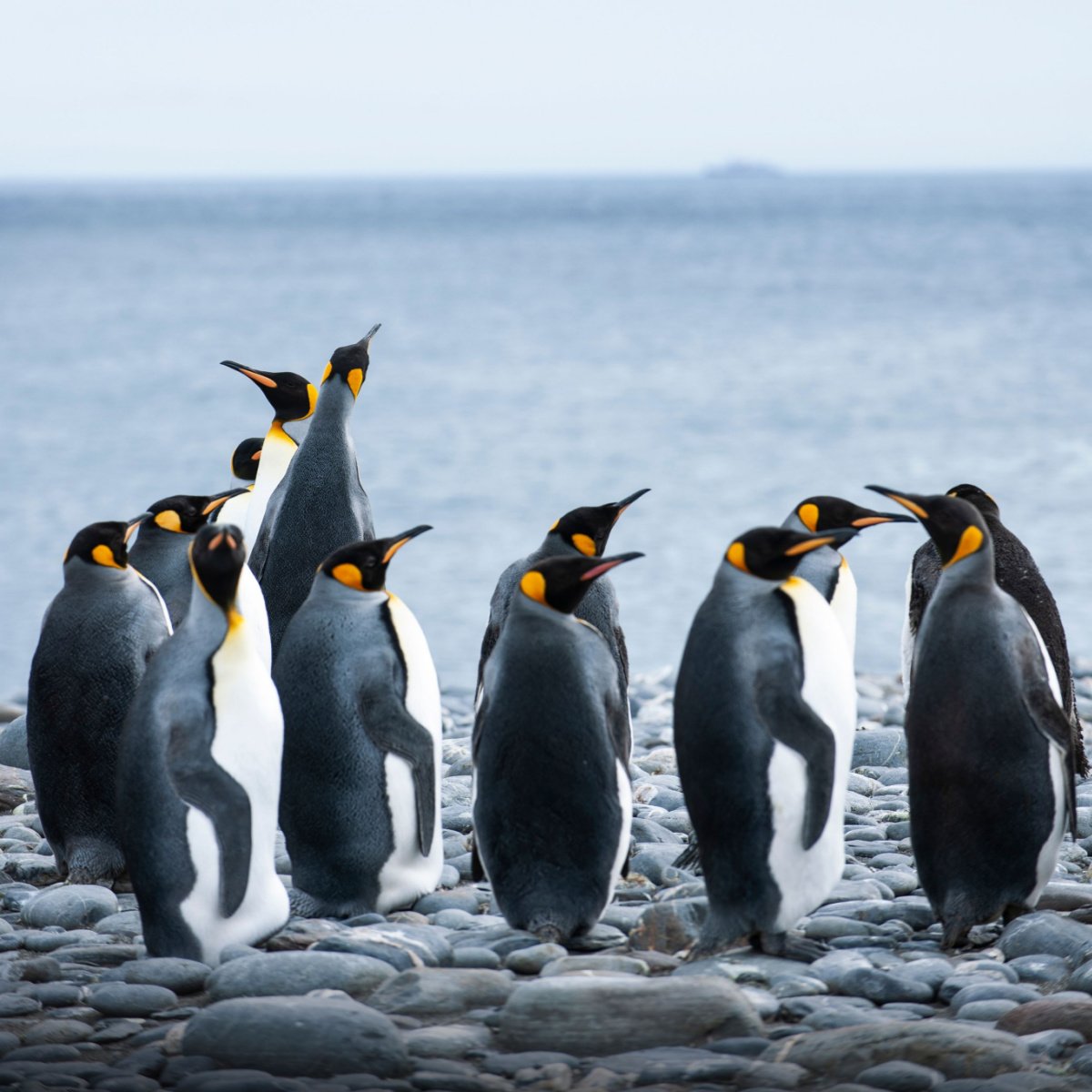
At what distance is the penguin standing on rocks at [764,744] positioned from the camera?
3660 millimetres

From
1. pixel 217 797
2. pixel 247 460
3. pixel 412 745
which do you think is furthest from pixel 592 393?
pixel 217 797

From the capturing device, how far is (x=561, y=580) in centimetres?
384

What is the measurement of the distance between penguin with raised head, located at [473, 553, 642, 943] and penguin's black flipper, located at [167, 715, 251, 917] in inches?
21.7

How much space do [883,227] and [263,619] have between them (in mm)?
83358

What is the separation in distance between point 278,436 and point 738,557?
9.63 feet

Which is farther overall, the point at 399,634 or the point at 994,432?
the point at 994,432

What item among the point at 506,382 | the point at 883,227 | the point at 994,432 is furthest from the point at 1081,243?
the point at 994,432

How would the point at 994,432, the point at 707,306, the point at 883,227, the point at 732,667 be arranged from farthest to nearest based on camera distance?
the point at 883,227
the point at 707,306
the point at 994,432
the point at 732,667

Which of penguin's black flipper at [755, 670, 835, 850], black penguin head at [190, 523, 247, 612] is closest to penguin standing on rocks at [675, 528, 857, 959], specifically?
penguin's black flipper at [755, 670, 835, 850]

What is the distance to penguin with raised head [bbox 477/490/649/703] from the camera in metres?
4.68

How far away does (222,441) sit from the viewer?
2488cm

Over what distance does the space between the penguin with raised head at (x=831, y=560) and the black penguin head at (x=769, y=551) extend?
776mm

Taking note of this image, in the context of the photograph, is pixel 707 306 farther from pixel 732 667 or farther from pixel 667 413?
pixel 732 667

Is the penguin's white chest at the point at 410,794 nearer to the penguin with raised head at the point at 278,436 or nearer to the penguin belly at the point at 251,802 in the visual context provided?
the penguin belly at the point at 251,802
